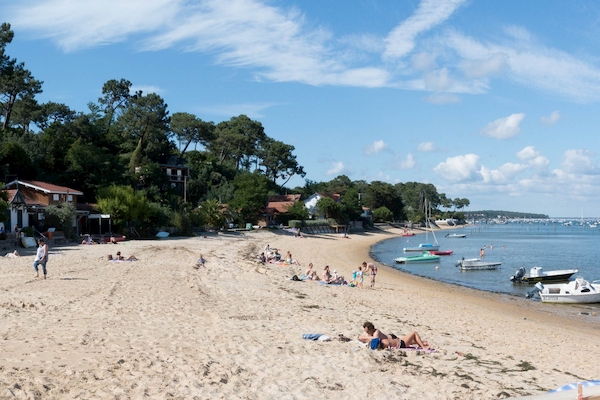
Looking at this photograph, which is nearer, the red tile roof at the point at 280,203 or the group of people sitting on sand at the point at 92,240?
the group of people sitting on sand at the point at 92,240

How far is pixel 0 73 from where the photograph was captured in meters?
55.3

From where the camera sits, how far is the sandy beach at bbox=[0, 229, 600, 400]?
8352 millimetres

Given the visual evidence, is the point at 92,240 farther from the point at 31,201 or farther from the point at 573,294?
the point at 573,294

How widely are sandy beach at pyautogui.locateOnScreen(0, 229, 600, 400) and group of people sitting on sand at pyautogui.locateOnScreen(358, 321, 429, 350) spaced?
0.29 meters

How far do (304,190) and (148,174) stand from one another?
5813 cm

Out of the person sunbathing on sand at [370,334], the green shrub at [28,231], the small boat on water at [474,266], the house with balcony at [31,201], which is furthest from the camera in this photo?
the small boat on water at [474,266]

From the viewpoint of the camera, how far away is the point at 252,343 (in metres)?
11.3

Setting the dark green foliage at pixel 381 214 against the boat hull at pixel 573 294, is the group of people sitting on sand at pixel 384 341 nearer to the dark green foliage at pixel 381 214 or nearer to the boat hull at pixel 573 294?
the boat hull at pixel 573 294

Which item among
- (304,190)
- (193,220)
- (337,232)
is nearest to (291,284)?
(193,220)

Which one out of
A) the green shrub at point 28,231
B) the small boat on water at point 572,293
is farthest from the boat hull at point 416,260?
the green shrub at point 28,231

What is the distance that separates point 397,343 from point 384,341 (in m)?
0.30

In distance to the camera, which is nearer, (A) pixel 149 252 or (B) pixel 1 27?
(A) pixel 149 252

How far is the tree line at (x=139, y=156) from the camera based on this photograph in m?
52.9

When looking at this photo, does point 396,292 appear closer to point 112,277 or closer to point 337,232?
point 112,277
